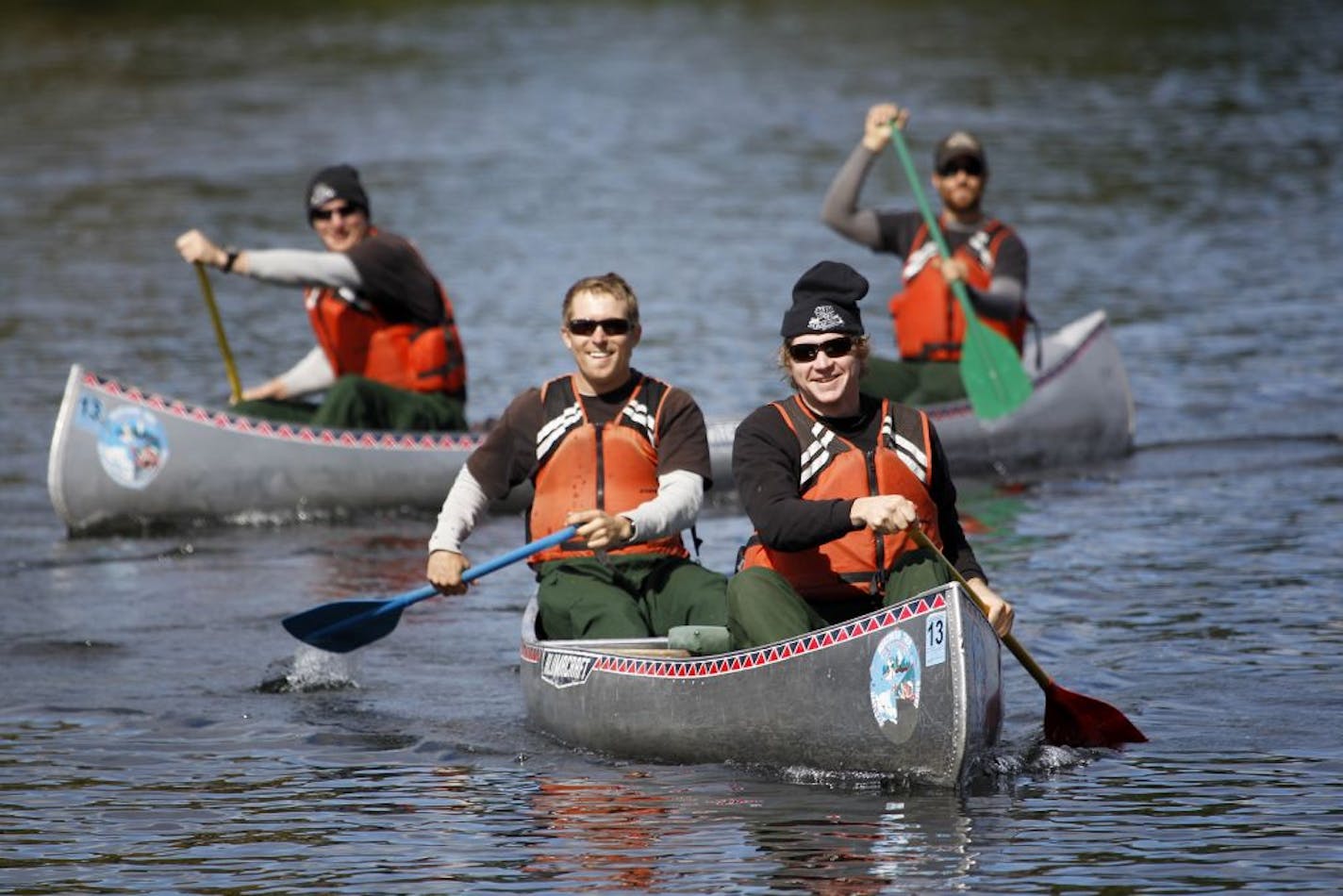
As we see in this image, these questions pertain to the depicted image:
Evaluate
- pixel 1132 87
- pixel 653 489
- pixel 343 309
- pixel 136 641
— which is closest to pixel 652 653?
pixel 653 489

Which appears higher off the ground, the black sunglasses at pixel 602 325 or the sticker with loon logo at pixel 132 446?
the black sunglasses at pixel 602 325

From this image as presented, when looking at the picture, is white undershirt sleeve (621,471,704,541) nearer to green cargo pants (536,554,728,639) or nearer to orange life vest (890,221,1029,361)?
green cargo pants (536,554,728,639)

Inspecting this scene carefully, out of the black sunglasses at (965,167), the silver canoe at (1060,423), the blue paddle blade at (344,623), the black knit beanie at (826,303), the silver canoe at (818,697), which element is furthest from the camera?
the silver canoe at (1060,423)

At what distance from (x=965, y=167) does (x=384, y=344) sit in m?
2.77

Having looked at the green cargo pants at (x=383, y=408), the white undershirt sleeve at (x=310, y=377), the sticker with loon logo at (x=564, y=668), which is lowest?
the sticker with loon logo at (x=564, y=668)

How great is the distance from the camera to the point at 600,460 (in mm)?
7609

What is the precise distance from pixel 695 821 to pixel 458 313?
11632mm

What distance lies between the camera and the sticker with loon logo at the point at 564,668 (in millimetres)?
7262

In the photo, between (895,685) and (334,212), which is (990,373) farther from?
(895,685)

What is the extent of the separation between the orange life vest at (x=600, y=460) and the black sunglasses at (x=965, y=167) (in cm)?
413

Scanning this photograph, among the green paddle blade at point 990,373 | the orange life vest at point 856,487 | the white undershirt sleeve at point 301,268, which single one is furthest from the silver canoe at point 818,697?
the green paddle blade at point 990,373

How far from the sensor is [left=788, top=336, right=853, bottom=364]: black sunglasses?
6.69m

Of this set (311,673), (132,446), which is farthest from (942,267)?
(311,673)

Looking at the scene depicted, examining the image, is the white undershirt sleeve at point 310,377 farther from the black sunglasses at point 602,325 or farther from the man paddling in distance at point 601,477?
the black sunglasses at point 602,325
